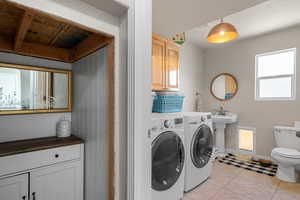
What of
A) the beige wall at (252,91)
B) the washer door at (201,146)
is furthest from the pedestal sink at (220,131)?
the washer door at (201,146)

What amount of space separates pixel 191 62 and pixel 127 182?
317cm

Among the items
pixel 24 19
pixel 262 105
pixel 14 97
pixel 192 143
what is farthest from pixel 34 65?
pixel 262 105

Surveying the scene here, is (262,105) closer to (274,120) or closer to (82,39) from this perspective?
(274,120)

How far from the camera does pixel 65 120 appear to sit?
1824mm

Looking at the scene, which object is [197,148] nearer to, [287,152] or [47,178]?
[287,152]

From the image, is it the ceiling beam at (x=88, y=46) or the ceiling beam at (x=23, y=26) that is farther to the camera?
the ceiling beam at (x=88, y=46)

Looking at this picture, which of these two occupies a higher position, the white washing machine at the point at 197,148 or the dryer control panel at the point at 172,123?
the dryer control panel at the point at 172,123

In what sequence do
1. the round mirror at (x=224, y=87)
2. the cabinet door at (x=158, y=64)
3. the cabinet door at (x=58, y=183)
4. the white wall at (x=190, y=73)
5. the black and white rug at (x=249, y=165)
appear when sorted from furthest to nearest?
the round mirror at (x=224, y=87)
the white wall at (x=190, y=73)
the black and white rug at (x=249, y=165)
the cabinet door at (x=158, y=64)
the cabinet door at (x=58, y=183)

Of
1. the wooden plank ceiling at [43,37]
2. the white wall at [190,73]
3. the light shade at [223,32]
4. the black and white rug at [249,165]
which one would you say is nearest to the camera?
the wooden plank ceiling at [43,37]

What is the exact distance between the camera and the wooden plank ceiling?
1.08m

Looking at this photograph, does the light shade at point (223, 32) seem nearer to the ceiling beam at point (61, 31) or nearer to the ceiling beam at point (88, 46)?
the ceiling beam at point (88, 46)

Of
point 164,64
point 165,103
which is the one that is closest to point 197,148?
point 165,103

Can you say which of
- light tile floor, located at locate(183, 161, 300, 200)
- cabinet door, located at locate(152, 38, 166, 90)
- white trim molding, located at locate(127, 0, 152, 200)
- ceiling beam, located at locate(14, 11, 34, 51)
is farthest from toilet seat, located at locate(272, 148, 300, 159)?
ceiling beam, located at locate(14, 11, 34, 51)

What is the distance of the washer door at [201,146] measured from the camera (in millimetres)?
1939
